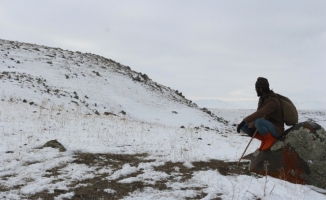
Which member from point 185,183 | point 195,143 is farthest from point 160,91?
point 185,183

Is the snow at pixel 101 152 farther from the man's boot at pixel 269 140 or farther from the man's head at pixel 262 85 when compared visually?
the man's head at pixel 262 85

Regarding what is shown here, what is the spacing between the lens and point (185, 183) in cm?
587

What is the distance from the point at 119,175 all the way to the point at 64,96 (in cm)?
1717

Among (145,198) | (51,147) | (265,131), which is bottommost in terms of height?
(145,198)

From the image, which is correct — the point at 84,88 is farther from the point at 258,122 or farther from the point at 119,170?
the point at 258,122

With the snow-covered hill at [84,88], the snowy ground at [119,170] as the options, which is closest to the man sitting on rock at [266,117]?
the snowy ground at [119,170]

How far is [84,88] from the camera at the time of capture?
25859 mm

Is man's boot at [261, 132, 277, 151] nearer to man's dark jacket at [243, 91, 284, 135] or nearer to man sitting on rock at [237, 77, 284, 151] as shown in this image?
man sitting on rock at [237, 77, 284, 151]

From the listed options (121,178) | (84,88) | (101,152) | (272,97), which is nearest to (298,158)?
(272,97)

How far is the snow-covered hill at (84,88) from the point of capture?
20.8 m

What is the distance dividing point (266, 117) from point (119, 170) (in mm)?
3959

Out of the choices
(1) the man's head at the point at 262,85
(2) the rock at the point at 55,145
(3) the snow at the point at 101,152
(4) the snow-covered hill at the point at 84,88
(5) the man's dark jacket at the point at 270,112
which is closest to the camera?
(3) the snow at the point at 101,152

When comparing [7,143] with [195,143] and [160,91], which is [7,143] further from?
[160,91]

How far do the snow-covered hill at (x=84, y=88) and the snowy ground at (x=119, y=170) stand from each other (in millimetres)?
7603
